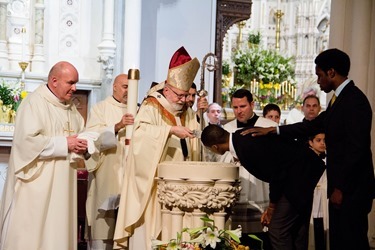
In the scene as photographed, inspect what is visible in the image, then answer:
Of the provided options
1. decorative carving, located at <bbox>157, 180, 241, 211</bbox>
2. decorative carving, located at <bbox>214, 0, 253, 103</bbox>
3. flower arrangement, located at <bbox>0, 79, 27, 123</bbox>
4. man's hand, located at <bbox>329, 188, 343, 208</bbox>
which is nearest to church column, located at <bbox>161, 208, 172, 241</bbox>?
decorative carving, located at <bbox>157, 180, 241, 211</bbox>

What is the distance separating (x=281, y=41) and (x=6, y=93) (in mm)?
9483

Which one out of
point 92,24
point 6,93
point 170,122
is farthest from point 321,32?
point 170,122

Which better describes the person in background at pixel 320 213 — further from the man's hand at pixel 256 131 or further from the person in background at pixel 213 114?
the person in background at pixel 213 114

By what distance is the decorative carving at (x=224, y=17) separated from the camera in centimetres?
1181

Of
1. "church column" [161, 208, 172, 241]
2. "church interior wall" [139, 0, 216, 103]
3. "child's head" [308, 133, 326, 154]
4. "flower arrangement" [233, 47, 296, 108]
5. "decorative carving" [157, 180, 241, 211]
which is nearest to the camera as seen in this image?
"decorative carving" [157, 180, 241, 211]

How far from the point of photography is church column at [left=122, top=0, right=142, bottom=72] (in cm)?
995

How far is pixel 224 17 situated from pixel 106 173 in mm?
5207

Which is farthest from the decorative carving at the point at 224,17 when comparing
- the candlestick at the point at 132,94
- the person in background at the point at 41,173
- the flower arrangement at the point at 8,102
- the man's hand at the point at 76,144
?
the man's hand at the point at 76,144

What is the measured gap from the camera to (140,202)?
6.28 m

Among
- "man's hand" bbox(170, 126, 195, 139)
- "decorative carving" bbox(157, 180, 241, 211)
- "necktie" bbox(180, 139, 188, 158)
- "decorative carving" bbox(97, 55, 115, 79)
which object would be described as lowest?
"decorative carving" bbox(157, 180, 241, 211)

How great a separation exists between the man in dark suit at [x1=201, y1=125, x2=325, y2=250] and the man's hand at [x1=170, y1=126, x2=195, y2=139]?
550 mm

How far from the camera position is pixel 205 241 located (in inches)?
182

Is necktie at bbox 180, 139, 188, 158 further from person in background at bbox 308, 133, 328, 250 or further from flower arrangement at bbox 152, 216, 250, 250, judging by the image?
flower arrangement at bbox 152, 216, 250, 250

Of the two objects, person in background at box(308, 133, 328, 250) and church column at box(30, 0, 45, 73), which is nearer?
person in background at box(308, 133, 328, 250)
